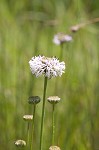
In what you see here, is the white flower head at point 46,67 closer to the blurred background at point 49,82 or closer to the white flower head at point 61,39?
the blurred background at point 49,82

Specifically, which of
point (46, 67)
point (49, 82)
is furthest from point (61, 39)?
point (46, 67)

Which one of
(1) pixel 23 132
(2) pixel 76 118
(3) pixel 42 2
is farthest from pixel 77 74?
(3) pixel 42 2

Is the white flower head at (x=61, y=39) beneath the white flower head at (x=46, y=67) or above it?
above

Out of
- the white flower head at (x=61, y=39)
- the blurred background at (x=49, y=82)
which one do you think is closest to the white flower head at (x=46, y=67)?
the blurred background at (x=49, y=82)

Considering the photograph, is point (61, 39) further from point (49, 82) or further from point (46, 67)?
point (46, 67)

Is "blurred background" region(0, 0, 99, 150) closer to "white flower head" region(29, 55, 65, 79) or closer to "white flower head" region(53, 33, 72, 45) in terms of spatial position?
"white flower head" region(53, 33, 72, 45)
